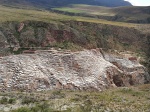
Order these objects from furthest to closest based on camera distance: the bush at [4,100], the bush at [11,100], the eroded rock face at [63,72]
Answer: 1. the eroded rock face at [63,72]
2. the bush at [11,100]
3. the bush at [4,100]

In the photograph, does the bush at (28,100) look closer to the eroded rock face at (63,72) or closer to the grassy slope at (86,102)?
the grassy slope at (86,102)

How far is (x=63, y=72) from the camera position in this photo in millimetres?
48438

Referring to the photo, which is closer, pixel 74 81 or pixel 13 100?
pixel 13 100

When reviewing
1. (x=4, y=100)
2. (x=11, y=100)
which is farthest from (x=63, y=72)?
(x=4, y=100)

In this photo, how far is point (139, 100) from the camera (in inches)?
1460

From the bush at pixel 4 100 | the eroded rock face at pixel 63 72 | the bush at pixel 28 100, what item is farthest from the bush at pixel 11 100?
the eroded rock face at pixel 63 72

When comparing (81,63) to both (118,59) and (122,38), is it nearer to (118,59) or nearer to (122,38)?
(118,59)

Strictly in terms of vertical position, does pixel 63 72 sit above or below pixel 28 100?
below

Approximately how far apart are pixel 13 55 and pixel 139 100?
A: 21.8 m

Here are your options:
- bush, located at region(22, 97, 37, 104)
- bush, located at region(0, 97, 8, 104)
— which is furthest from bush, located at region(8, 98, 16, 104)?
bush, located at region(22, 97, 37, 104)

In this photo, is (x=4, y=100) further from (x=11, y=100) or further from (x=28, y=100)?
(x=28, y=100)

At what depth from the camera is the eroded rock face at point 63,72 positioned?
143 feet

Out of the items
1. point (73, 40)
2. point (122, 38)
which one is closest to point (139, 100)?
point (73, 40)

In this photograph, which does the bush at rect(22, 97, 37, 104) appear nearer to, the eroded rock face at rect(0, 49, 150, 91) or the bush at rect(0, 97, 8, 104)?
the bush at rect(0, 97, 8, 104)
